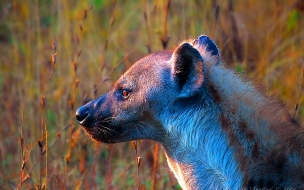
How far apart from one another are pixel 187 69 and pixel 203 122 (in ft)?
0.95

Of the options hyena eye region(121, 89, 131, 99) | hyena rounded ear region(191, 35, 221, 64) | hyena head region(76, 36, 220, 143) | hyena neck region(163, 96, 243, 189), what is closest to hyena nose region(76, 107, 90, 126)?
hyena head region(76, 36, 220, 143)

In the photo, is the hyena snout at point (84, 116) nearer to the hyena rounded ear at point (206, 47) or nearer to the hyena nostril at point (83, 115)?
the hyena nostril at point (83, 115)

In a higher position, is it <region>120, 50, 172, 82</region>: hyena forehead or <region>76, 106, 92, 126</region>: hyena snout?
<region>120, 50, 172, 82</region>: hyena forehead

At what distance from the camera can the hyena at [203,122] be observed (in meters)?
3.23

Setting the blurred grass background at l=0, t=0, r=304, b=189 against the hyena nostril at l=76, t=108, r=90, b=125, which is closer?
the hyena nostril at l=76, t=108, r=90, b=125

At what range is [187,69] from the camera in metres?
3.39

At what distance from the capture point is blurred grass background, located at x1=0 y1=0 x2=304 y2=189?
18.4 feet

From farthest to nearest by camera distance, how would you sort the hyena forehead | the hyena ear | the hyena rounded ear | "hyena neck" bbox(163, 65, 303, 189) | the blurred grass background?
the blurred grass background, the hyena rounded ear, the hyena forehead, the hyena ear, "hyena neck" bbox(163, 65, 303, 189)

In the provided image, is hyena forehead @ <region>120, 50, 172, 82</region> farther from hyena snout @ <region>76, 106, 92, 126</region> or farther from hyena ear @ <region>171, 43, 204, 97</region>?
hyena snout @ <region>76, 106, 92, 126</region>

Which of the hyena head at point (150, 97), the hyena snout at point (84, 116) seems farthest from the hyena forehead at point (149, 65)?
the hyena snout at point (84, 116)

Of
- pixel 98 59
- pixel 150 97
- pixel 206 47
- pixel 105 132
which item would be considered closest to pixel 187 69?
pixel 150 97

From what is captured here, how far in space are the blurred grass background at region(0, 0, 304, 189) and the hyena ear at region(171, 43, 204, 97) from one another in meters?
1.64

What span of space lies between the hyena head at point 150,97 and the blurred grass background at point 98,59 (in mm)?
1307

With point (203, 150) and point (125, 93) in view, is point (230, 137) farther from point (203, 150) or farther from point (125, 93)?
point (125, 93)
